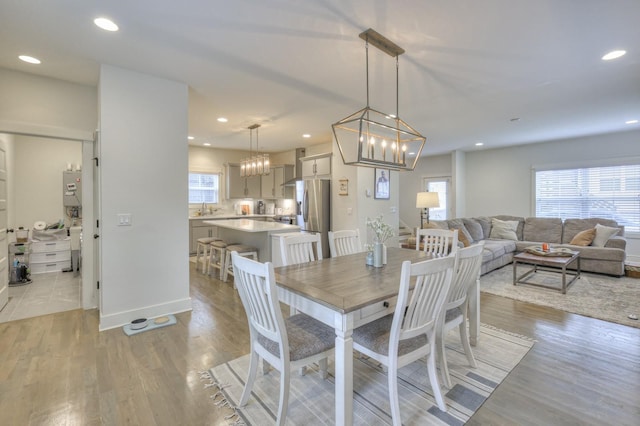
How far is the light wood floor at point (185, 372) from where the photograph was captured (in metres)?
1.82

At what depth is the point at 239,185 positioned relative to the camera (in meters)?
7.74

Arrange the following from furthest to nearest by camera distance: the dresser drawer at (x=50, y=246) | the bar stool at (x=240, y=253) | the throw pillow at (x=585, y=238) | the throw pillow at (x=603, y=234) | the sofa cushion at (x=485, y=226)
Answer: the sofa cushion at (x=485, y=226) < the throw pillow at (x=585, y=238) < the throw pillow at (x=603, y=234) < the dresser drawer at (x=50, y=246) < the bar stool at (x=240, y=253)

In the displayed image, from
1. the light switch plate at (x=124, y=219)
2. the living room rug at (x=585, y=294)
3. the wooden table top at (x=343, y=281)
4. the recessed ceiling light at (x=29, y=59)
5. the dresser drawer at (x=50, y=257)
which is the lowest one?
the living room rug at (x=585, y=294)

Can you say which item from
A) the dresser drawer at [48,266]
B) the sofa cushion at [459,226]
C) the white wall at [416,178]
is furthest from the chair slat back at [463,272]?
the white wall at [416,178]

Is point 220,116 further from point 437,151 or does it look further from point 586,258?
point 586,258

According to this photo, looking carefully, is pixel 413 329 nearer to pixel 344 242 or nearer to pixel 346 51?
pixel 344 242

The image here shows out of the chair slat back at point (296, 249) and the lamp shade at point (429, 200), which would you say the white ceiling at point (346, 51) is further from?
the lamp shade at point (429, 200)

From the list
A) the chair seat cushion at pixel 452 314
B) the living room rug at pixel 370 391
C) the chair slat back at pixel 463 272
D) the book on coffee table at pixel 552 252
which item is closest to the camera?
the living room rug at pixel 370 391

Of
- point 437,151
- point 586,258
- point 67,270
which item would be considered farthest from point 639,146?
point 67,270

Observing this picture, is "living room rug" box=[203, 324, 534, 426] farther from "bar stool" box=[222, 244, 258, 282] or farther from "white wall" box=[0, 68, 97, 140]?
"white wall" box=[0, 68, 97, 140]

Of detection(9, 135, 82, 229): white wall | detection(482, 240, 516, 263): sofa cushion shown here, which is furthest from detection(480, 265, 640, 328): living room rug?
detection(9, 135, 82, 229): white wall

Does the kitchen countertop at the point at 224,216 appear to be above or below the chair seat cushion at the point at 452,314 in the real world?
above

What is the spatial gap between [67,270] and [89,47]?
432 centimetres

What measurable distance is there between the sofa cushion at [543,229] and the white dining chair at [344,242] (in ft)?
17.0
